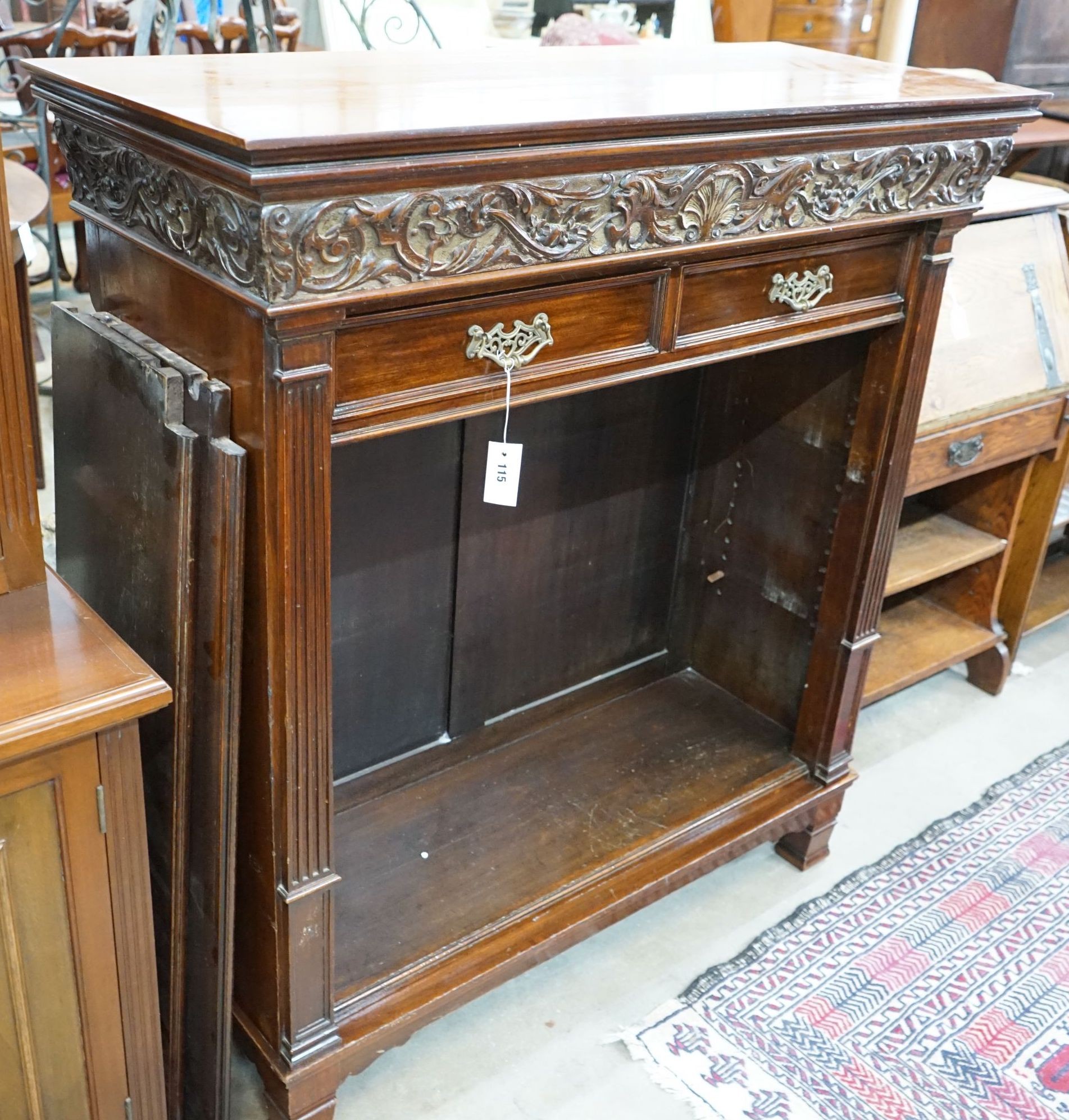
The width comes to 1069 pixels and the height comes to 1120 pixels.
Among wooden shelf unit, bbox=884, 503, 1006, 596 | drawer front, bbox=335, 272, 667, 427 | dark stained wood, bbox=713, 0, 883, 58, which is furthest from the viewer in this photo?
dark stained wood, bbox=713, 0, 883, 58

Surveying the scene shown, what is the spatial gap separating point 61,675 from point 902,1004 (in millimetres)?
1390

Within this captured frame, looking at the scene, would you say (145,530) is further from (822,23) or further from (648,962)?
(822,23)

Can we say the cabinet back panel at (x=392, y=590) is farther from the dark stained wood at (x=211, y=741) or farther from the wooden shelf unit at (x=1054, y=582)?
the wooden shelf unit at (x=1054, y=582)

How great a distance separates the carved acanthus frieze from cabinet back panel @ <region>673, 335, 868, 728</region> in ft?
1.30

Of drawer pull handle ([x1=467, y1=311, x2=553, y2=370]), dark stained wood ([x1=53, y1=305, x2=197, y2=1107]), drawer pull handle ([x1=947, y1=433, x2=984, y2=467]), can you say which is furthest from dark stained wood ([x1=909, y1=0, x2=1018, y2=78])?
dark stained wood ([x1=53, y1=305, x2=197, y2=1107])

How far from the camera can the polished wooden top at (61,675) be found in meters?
1.03

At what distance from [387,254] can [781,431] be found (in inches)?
41.4

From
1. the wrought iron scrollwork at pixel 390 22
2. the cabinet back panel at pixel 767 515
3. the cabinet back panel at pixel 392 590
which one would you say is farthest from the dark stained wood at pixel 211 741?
the wrought iron scrollwork at pixel 390 22

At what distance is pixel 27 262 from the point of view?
2.66 metres

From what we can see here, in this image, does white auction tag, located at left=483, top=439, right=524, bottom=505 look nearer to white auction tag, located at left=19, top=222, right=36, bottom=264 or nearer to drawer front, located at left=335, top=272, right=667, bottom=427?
drawer front, located at left=335, top=272, right=667, bottom=427

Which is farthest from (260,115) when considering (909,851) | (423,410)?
(909,851)

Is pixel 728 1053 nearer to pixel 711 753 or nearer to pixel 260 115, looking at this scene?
pixel 711 753

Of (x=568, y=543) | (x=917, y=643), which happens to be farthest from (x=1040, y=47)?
(x=568, y=543)

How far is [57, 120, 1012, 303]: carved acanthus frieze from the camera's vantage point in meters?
1.02
